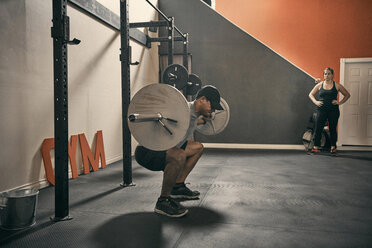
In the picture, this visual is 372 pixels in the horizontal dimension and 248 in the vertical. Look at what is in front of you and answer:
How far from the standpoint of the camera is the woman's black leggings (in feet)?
16.6

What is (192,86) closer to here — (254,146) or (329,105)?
(254,146)

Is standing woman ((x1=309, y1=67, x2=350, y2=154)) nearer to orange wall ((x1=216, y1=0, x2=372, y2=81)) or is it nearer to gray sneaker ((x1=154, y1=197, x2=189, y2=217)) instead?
orange wall ((x1=216, y1=0, x2=372, y2=81))

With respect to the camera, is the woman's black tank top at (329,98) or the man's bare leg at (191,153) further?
the woman's black tank top at (329,98)

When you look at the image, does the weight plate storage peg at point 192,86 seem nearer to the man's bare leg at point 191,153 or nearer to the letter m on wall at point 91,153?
the letter m on wall at point 91,153

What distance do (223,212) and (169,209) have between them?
40 centimetres

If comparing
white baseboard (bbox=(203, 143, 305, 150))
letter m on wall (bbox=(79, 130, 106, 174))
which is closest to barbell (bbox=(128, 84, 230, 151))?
letter m on wall (bbox=(79, 130, 106, 174))

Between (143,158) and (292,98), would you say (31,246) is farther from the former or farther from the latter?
(292,98)

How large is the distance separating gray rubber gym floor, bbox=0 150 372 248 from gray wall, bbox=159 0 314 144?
2.14 meters

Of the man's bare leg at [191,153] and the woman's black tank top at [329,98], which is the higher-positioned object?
the woman's black tank top at [329,98]

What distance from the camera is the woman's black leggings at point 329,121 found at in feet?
16.6

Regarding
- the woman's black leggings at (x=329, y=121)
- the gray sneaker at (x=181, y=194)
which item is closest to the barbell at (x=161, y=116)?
the gray sneaker at (x=181, y=194)

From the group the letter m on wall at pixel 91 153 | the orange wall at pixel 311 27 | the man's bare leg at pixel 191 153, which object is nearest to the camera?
the man's bare leg at pixel 191 153

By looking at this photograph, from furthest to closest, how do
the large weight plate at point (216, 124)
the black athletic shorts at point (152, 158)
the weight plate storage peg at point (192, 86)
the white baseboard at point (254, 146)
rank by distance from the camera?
the white baseboard at point (254, 146), the weight plate storage peg at point (192, 86), the large weight plate at point (216, 124), the black athletic shorts at point (152, 158)

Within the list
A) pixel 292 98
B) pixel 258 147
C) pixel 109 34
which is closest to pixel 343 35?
pixel 292 98
